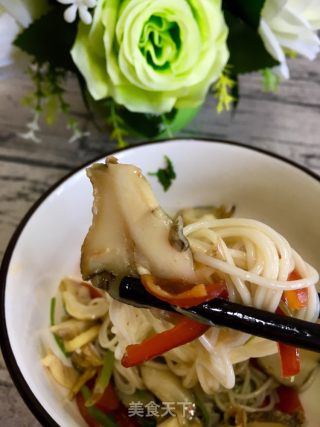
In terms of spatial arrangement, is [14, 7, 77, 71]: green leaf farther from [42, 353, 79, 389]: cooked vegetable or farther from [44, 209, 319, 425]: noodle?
[42, 353, 79, 389]: cooked vegetable

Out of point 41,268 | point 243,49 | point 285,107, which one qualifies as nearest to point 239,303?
point 41,268

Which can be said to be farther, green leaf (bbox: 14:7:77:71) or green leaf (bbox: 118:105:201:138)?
green leaf (bbox: 118:105:201:138)

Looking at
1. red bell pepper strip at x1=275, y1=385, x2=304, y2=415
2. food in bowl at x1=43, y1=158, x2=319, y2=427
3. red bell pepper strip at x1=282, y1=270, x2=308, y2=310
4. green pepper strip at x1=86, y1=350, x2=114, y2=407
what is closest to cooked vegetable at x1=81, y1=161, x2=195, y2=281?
food in bowl at x1=43, y1=158, x2=319, y2=427

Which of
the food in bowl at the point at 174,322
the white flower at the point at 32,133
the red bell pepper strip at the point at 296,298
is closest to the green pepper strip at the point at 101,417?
the food in bowl at the point at 174,322

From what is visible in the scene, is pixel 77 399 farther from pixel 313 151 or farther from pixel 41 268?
pixel 313 151

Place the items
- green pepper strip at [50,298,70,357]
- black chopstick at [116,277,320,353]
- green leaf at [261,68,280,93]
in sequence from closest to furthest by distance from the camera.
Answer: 1. black chopstick at [116,277,320,353]
2. green pepper strip at [50,298,70,357]
3. green leaf at [261,68,280,93]

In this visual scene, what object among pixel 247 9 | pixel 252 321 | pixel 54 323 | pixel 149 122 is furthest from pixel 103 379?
pixel 247 9

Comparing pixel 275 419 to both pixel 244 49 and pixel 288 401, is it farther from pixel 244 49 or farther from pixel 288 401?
pixel 244 49

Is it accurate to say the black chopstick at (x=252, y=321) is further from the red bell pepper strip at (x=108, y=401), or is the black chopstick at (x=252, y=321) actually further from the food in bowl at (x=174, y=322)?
the red bell pepper strip at (x=108, y=401)
